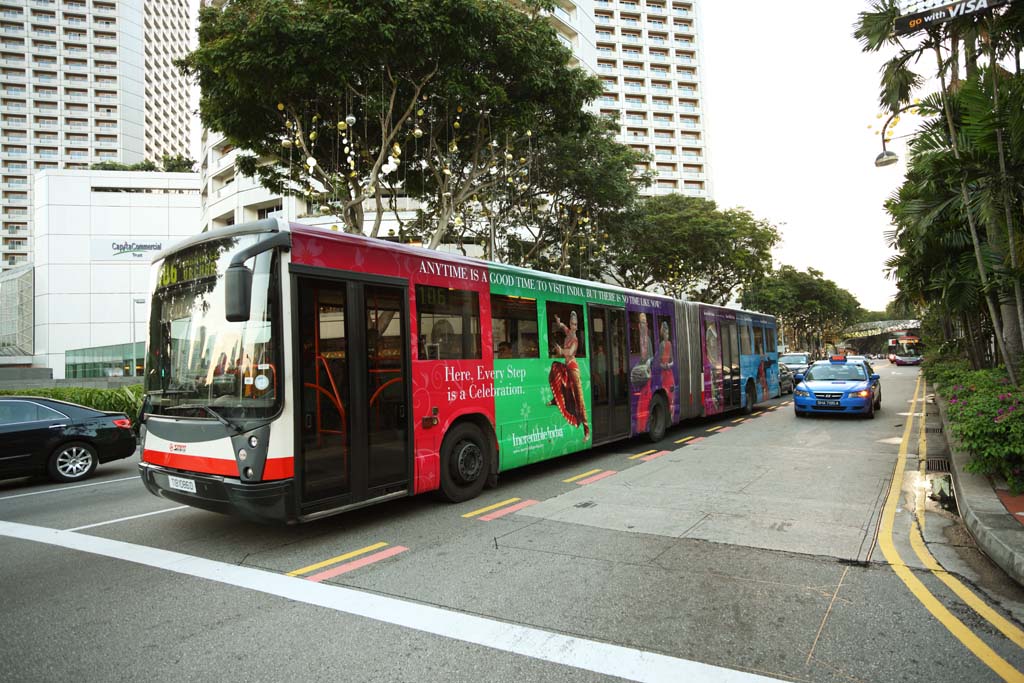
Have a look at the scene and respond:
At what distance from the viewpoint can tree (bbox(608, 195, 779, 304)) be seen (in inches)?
1065

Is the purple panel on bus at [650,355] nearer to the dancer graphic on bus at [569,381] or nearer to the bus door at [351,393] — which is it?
the dancer graphic on bus at [569,381]

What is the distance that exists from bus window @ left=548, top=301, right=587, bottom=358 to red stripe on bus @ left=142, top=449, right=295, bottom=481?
4.66 meters

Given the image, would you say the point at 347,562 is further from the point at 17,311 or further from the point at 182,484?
the point at 17,311

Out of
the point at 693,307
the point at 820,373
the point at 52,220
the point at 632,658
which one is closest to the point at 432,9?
the point at 693,307

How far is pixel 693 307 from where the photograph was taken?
1440 centimetres

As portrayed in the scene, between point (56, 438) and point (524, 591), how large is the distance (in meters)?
9.38

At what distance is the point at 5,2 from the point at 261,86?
110 m

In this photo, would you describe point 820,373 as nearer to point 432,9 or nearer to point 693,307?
point 693,307

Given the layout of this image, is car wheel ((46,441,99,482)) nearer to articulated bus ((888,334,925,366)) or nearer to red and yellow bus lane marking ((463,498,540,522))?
red and yellow bus lane marking ((463,498,540,522))

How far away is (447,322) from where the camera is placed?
7227 millimetres

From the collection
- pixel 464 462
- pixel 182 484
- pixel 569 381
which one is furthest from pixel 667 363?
pixel 182 484

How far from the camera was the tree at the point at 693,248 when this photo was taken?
88.8ft

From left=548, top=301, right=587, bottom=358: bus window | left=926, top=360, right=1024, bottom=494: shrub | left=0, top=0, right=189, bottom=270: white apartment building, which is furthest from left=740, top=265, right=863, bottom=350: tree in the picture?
left=0, top=0, right=189, bottom=270: white apartment building

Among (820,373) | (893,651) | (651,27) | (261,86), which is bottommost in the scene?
(893,651)
